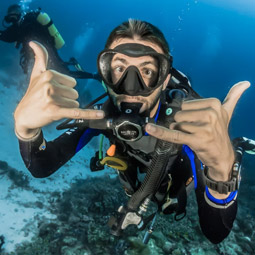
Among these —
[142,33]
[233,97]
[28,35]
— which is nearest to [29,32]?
[28,35]

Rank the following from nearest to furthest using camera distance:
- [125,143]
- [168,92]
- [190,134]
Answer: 1. [190,134]
2. [125,143]
3. [168,92]

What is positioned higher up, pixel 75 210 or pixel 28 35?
pixel 28 35

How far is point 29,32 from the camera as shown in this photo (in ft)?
29.2

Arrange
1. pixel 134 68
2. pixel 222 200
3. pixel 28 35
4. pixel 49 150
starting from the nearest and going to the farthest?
pixel 222 200
pixel 134 68
pixel 49 150
pixel 28 35

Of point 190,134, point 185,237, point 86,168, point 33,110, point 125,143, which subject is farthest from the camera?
point 86,168

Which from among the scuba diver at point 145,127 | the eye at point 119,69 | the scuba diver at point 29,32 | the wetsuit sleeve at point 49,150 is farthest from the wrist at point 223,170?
the scuba diver at point 29,32

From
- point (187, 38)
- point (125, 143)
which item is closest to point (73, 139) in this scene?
point (125, 143)

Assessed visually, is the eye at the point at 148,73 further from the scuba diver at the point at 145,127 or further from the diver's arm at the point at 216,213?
the diver's arm at the point at 216,213

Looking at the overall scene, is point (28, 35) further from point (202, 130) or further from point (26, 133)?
point (202, 130)

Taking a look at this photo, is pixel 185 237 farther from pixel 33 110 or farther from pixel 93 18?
pixel 93 18

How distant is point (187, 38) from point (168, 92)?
8448 cm

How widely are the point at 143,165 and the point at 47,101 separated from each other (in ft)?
6.50

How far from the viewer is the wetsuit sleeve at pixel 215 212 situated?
6.68ft

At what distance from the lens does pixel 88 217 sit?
6.20 meters
